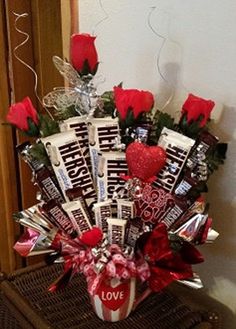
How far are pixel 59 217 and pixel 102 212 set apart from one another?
89 millimetres

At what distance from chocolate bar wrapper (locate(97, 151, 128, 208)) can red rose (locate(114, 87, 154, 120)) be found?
80 millimetres

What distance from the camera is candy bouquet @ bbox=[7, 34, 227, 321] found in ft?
2.44

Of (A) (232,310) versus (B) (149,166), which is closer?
(B) (149,166)

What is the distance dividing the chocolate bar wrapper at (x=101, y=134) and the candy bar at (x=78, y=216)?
0.31 ft

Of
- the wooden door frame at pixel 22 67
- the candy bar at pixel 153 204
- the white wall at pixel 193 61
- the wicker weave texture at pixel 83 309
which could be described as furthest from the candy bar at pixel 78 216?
the wooden door frame at pixel 22 67

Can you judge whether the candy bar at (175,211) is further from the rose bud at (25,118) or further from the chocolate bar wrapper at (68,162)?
the rose bud at (25,118)

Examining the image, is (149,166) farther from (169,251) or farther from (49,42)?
(49,42)

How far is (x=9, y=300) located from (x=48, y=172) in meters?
0.37

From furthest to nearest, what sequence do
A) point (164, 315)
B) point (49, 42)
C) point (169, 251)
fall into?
point (49, 42) < point (164, 315) < point (169, 251)

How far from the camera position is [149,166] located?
739mm

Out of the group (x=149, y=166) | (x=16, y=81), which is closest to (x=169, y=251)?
(x=149, y=166)

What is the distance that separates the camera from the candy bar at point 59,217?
78 centimetres

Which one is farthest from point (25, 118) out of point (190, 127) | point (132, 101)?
point (190, 127)

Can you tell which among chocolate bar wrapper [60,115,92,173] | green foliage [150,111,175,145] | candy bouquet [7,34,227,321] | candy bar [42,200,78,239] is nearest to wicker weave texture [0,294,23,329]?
candy bouquet [7,34,227,321]
